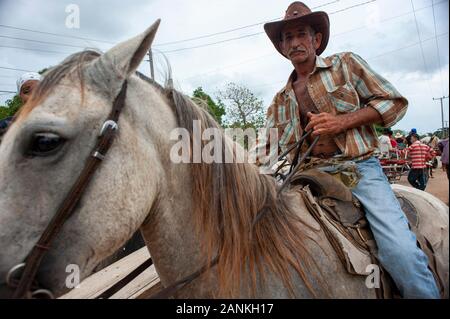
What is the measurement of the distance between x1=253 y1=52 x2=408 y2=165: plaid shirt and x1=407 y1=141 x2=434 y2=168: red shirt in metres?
3.16

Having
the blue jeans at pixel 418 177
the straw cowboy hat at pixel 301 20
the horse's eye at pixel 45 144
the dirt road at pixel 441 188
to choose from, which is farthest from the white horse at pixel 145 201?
the blue jeans at pixel 418 177

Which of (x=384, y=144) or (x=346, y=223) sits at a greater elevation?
(x=384, y=144)

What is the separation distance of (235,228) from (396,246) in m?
0.93

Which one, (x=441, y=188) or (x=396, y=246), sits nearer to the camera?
(x=396, y=246)

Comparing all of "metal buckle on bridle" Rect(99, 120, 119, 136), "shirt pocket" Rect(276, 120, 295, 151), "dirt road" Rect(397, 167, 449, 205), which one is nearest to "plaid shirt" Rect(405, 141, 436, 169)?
"dirt road" Rect(397, 167, 449, 205)

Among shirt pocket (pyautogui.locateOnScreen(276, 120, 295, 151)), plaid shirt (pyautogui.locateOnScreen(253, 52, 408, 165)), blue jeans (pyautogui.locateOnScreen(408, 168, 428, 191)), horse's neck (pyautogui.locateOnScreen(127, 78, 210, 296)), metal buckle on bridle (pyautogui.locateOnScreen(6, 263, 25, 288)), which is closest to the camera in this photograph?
metal buckle on bridle (pyautogui.locateOnScreen(6, 263, 25, 288))

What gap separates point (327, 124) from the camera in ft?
6.71

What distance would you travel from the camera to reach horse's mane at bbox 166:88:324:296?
1.59 metres

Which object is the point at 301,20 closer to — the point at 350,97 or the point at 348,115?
the point at 350,97

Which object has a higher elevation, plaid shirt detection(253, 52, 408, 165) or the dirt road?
plaid shirt detection(253, 52, 408, 165)

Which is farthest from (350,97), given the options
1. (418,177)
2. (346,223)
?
(418,177)

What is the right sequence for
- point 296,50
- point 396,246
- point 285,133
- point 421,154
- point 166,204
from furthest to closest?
point 421,154, point 285,133, point 296,50, point 396,246, point 166,204

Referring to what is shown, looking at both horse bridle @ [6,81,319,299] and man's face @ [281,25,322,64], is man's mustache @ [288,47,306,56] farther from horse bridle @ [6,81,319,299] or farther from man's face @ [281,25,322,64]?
horse bridle @ [6,81,319,299]
